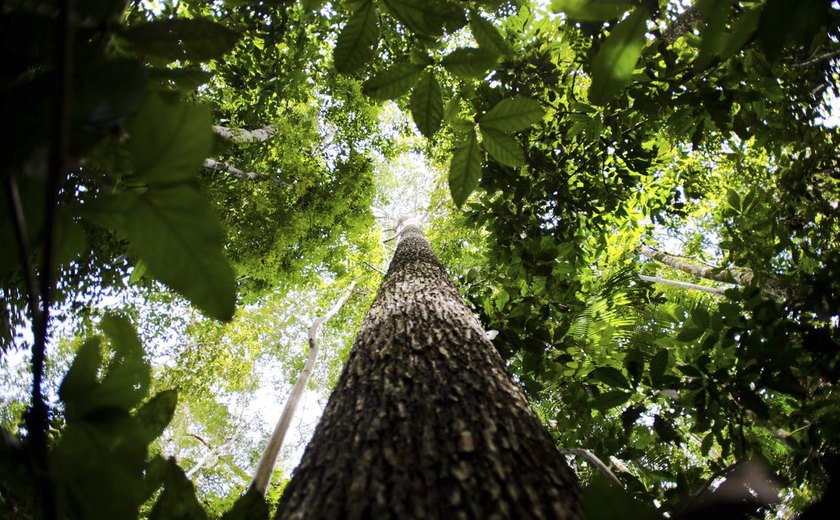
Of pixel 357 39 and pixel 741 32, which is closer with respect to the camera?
pixel 741 32

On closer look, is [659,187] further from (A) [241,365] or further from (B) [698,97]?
(A) [241,365]

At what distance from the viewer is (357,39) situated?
2.43 feet

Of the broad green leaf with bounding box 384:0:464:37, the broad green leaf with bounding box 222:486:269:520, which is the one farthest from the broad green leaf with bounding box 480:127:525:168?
the broad green leaf with bounding box 222:486:269:520

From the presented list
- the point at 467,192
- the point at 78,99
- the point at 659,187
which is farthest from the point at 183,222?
the point at 659,187

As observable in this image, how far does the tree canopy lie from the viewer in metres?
0.31

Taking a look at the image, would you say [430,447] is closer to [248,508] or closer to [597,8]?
[248,508]

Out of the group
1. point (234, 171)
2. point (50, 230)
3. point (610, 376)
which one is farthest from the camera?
point (234, 171)

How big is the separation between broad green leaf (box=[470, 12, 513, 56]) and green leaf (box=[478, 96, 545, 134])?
0.10 metres

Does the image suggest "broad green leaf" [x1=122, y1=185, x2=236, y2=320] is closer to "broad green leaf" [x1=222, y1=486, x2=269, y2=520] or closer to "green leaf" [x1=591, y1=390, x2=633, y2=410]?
"broad green leaf" [x1=222, y1=486, x2=269, y2=520]

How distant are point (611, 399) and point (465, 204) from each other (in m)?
1.14

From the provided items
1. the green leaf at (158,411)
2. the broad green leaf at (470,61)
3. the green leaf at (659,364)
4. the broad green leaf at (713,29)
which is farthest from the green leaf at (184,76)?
the green leaf at (659,364)

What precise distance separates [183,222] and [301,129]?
202 inches

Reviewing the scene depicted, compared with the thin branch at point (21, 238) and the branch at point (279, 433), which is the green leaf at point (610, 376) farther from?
the branch at point (279, 433)

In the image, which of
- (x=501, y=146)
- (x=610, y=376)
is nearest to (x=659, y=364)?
(x=610, y=376)
